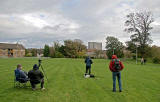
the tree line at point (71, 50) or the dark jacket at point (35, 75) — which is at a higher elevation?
the tree line at point (71, 50)

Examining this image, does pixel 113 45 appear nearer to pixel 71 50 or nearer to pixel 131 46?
pixel 71 50

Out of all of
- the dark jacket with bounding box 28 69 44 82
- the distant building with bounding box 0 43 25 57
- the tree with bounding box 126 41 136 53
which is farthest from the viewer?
the distant building with bounding box 0 43 25 57

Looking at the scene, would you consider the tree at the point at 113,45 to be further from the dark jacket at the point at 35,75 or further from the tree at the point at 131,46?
the dark jacket at the point at 35,75

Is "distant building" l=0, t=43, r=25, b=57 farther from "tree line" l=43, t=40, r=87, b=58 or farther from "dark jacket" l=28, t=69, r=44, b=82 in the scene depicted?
"dark jacket" l=28, t=69, r=44, b=82

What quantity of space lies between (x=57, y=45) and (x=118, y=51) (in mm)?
38564

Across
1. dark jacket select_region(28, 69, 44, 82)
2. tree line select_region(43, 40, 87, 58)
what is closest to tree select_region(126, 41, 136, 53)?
tree line select_region(43, 40, 87, 58)

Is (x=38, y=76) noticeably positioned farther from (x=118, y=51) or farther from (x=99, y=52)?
(x=99, y=52)

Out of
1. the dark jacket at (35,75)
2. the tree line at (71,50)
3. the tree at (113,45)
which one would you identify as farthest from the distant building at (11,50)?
the dark jacket at (35,75)

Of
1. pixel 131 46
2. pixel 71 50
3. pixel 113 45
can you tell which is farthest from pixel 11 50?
pixel 131 46

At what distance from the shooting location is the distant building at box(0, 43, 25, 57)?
3548 inches

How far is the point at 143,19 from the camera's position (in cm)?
4741

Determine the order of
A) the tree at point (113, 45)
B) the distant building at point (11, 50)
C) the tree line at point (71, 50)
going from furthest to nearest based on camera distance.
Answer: the distant building at point (11, 50), the tree line at point (71, 50), the tree at point (113, 45)

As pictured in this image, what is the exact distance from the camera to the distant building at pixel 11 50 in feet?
296

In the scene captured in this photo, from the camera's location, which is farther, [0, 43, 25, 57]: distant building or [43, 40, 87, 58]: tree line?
[0, 43, 25, 57]: distant building
